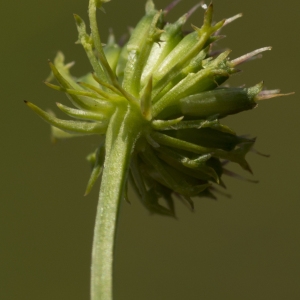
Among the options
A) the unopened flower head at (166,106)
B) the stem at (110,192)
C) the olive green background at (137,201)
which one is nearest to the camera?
the stem at (110,192)

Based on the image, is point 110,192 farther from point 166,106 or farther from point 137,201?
point 137,201

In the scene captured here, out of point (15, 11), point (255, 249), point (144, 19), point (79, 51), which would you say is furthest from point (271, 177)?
point (144, 19)

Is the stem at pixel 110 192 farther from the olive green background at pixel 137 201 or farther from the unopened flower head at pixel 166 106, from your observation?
the olive green background at pixel 137 201

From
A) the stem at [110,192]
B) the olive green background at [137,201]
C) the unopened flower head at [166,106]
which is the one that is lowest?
the stem at [110,192]

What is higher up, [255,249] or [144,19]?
[255,249]

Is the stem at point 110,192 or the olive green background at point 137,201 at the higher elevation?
the olive green background at point 137,201

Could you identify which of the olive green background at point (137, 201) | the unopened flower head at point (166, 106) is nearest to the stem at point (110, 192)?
the unopened flower head at point (166, 106)

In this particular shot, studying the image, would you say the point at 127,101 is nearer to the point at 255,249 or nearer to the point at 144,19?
the point at 144,19
